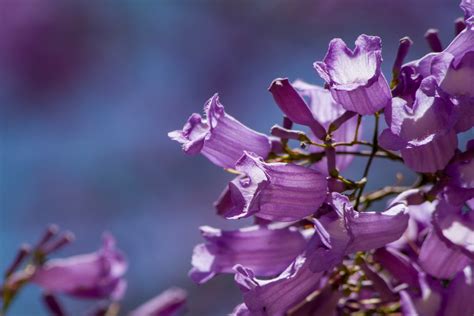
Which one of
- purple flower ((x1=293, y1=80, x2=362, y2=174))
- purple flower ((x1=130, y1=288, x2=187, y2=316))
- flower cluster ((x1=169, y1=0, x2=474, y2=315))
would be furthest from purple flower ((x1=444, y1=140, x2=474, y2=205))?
purple flower ((x1=130, y1=288, x2=187, y2=316))

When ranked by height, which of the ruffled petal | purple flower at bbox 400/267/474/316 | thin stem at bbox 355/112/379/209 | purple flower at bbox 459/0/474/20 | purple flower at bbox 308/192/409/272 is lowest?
purple flower at bbox 400/267/474/316

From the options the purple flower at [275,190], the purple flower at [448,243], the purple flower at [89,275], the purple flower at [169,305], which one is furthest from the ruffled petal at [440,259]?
the purple flower at [89,275]

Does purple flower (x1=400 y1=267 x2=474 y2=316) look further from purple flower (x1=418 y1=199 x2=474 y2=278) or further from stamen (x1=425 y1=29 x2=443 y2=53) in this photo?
stamen (x1=425 y1=29 x2=443 y2=53)

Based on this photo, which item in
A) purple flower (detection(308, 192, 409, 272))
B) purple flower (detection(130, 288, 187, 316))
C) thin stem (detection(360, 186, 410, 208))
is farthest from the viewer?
purple flower (detection(130, 288, 187, 316))

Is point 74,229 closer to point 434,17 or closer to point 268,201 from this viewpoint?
point 434,17

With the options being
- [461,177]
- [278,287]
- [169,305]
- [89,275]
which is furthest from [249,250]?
[89,275]
